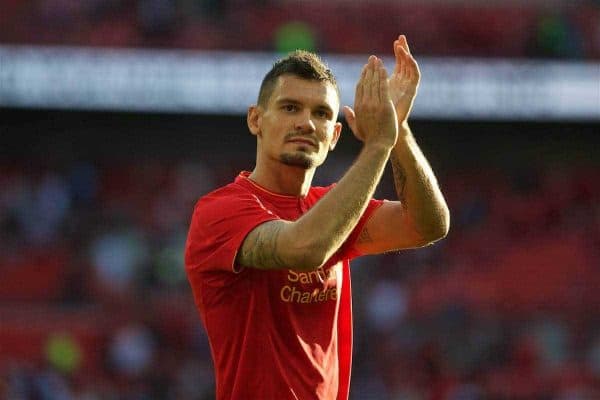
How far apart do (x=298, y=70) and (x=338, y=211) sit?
0.68 meters

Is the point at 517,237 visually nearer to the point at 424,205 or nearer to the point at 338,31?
the point at 338,31

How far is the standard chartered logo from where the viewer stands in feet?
13.0

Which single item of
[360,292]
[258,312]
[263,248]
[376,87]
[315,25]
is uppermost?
[315,25]

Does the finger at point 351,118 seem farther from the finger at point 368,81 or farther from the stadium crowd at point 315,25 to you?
the stadium crowd at point 315,25

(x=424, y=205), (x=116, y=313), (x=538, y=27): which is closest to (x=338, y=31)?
(x=538, y=27)

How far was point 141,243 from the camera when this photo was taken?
16.3m

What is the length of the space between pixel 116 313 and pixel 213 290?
37.3 ft

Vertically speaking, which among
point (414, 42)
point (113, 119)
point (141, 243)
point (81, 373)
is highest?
point (414, 42)

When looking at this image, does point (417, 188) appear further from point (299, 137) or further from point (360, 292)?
point (360, 292)

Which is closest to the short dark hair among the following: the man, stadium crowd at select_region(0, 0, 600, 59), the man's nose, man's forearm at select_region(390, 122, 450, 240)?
the man

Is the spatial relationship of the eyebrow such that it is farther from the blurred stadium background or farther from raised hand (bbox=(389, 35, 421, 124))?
the blurred stadium background

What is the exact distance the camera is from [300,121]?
399cm

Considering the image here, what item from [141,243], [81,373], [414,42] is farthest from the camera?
[414,42]

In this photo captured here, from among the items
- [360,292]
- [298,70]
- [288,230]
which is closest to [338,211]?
[288,230]
